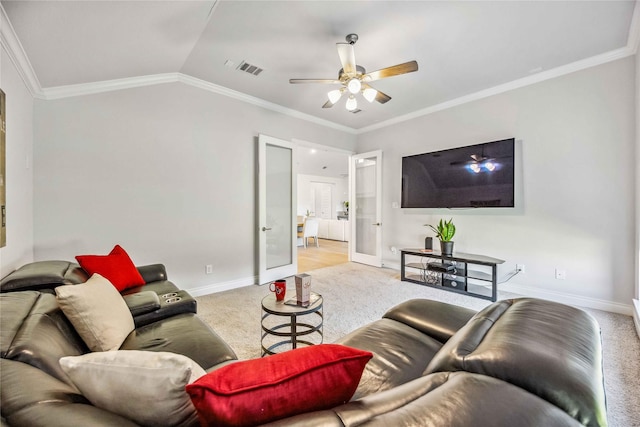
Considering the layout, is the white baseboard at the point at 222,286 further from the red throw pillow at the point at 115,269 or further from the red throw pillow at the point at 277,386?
the red throw pillow at the point at 277,386

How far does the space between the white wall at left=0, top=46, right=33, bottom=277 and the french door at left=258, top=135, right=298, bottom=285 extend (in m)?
2.36

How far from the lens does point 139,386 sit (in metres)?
0.66

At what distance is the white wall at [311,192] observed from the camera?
11.1 metres

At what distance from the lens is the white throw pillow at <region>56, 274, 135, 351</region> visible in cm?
128

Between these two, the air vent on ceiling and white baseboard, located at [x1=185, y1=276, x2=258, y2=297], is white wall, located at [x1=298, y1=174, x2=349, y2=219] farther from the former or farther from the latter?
the air vent on ceiling

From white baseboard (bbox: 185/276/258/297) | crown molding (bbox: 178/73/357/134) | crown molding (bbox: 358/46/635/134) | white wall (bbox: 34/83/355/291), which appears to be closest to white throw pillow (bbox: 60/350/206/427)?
white wall (bbox: 34/83/355/291)

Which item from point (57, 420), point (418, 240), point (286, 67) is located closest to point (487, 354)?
point (57, 420)

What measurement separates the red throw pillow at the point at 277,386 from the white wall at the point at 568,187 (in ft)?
12.5

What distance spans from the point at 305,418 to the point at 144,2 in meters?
2.66

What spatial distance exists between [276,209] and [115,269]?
248 centimetres

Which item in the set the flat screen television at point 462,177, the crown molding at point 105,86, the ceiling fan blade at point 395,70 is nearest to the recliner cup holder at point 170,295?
the crown molding at point 105,86

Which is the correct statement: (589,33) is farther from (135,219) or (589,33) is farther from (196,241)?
(135,219)

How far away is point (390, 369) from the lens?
124 cm

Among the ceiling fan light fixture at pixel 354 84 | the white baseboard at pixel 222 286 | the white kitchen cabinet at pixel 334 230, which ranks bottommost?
the white baseboard at pixel 222 286
